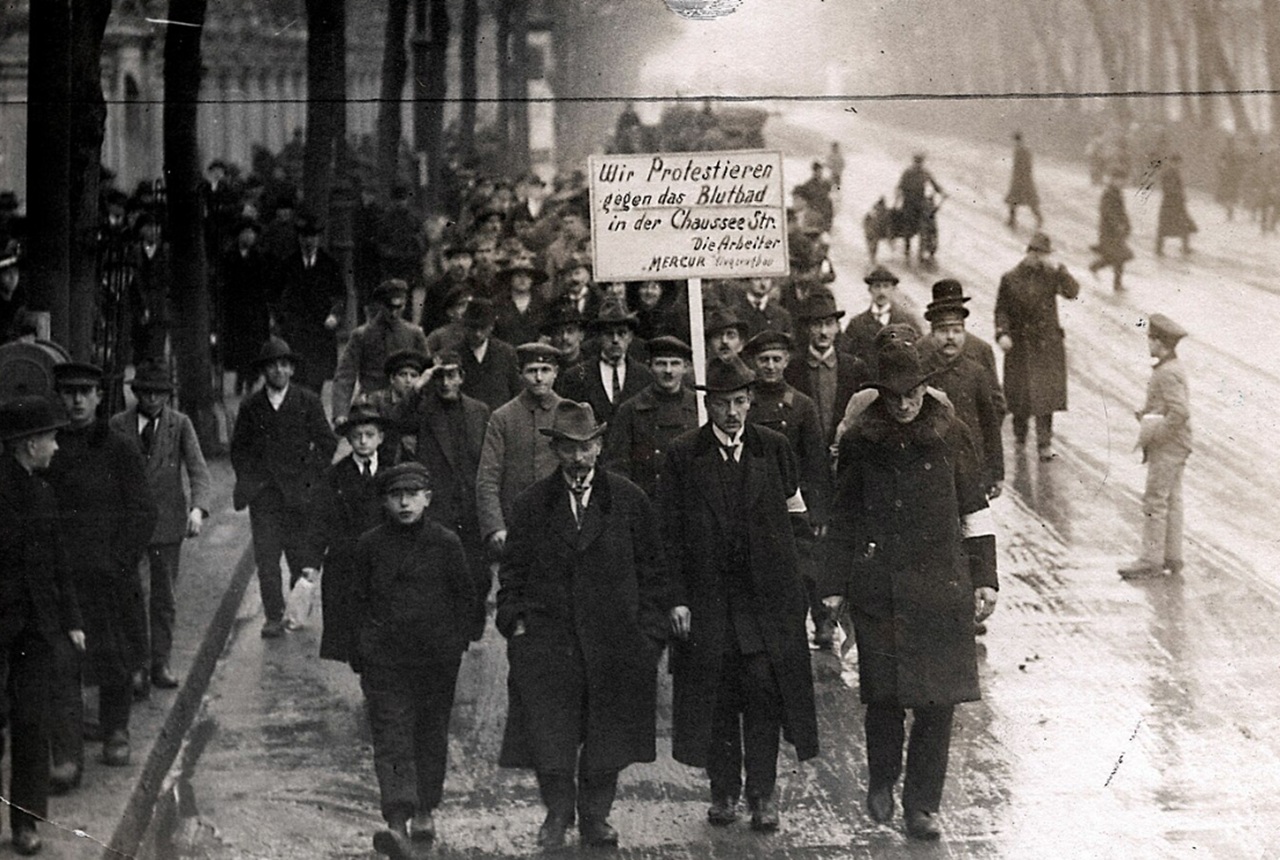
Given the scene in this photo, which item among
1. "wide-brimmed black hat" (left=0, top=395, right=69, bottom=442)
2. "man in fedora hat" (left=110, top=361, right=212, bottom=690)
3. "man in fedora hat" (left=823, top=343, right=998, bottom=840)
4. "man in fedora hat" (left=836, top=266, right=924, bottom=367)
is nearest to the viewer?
"man in fedora hat" (left=823, top=343, right=998, bottom=840)

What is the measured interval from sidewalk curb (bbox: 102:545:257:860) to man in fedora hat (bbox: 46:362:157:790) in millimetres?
129

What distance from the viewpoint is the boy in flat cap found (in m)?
6.87

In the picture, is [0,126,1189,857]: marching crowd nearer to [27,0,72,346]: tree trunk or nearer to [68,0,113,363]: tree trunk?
[68,0,113,363]: tree trunk

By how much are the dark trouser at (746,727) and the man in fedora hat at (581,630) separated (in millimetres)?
246

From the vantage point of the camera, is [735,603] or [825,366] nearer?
[735,603]

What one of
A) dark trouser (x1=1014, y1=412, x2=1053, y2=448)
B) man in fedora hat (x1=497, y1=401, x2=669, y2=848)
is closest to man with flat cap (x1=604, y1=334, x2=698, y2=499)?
man in fedora hat (x1=497, y1=401, x2=669, y2=848)

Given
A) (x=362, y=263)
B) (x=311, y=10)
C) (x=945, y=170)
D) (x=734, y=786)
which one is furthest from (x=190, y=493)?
(x=945, y=170)

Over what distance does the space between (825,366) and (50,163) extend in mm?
2931

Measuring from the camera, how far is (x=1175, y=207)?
22.3ft

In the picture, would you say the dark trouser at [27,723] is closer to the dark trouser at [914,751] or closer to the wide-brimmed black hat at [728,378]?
the wide-brimmed black hat at [728,378]

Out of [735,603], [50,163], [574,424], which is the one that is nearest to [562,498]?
[574,424]

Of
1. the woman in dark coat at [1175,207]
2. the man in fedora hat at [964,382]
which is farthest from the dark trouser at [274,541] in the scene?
the woman in dark coat at [1175,207]

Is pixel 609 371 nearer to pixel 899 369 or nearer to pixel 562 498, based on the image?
pixel 562 498

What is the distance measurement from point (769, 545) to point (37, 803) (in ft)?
8.84
